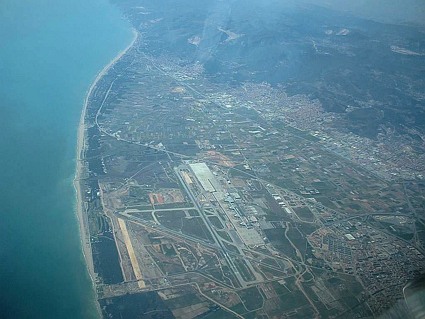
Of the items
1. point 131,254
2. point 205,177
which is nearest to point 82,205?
point 131,254

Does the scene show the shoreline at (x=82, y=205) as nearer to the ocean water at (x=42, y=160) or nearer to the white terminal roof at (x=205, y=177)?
the ocean water at (x=42, y=160)

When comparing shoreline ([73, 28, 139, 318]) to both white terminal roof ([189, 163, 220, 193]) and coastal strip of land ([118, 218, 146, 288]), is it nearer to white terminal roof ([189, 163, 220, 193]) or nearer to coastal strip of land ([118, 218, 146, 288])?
coastal strip of land ([118, 218, 146, 288])

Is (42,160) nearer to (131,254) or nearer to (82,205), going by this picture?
(82,205)

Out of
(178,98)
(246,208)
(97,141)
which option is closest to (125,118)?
(97,141)

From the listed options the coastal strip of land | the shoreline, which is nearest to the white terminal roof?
the coastal strip of land

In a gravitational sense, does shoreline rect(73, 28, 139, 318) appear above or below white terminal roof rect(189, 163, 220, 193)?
above
